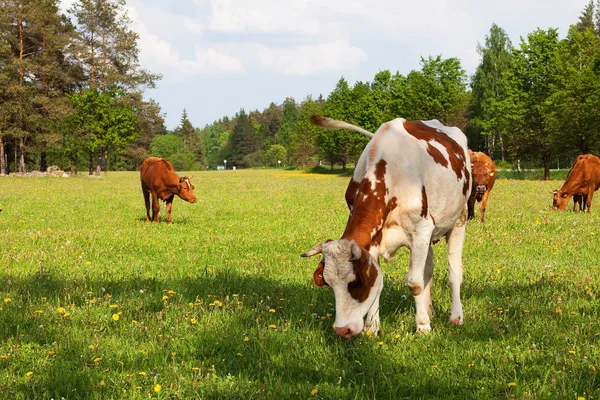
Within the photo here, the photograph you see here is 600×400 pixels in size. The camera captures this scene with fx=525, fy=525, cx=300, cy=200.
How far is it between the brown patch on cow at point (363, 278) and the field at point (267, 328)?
66 centimetres

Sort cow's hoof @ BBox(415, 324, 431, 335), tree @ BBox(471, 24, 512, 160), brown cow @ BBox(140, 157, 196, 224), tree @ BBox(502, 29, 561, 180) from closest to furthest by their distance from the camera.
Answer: cow's hoof @ BBox(415, 324, 431, 335)
brown cow @ BBox(140, 157, 196, 224)
tree @ BBox(502, 29, 561, 180)
tree @ BBox(471, 24, 512, 160)

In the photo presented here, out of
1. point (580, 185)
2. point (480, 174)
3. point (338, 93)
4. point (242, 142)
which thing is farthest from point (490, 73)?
point (242, 142)

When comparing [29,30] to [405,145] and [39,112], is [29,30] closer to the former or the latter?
[39,112]

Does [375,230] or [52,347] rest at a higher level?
[375,230]

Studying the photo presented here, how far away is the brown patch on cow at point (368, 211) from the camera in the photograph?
195 inches

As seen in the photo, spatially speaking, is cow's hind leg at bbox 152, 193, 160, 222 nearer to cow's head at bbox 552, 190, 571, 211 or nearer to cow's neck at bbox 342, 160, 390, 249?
cow's neck at bbox 342, 160, 390, 249

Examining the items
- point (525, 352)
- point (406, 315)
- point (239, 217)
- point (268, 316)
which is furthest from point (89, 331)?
point (239, 217)

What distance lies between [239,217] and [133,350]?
12041 millimetres

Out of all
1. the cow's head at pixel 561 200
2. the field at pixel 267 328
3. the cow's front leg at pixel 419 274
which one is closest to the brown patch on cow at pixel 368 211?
the cow's front leg at pixel 419 274

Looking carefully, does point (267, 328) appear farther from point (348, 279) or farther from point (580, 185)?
point (580, 185)

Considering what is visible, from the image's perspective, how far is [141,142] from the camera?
96875 millimetres

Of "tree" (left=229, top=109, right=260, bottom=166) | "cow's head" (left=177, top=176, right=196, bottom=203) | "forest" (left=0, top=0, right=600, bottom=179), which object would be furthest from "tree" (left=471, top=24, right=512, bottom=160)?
"tree" (left=229, top=109, right=260, bottom=166)

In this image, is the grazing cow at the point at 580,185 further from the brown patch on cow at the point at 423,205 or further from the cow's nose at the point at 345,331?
the cow's nose at the point at 345,331

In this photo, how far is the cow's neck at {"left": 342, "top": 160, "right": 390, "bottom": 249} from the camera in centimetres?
495
